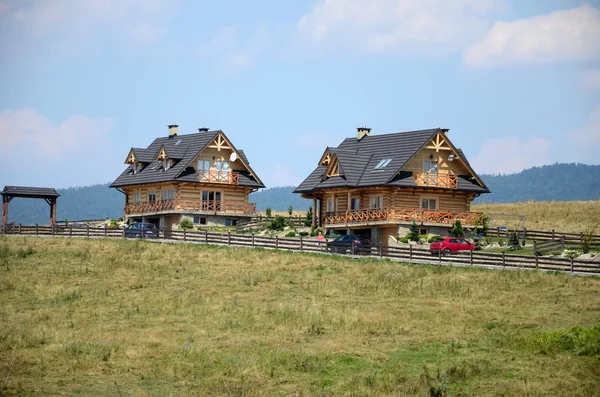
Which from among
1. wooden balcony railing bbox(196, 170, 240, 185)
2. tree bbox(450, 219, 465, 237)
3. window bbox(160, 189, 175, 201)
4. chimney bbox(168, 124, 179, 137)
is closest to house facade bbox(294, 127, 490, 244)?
tree bbox(450, 219, 465, 237)

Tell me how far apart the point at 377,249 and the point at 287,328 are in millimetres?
19820

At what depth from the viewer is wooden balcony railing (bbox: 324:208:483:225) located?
65.0 m

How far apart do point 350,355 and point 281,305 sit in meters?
8.26

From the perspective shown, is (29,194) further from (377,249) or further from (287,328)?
(287,328)

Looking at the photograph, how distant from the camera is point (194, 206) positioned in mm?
74250

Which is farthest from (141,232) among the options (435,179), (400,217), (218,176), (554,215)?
(554,215)

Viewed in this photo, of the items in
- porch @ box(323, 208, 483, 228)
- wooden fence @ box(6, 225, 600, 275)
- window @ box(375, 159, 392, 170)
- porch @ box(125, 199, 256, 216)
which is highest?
window @ box(375, 159, 392, 170)

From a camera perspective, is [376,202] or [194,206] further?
[194,206]

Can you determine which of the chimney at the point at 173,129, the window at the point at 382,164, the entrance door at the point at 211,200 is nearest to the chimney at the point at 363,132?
the window at the point at 382,164

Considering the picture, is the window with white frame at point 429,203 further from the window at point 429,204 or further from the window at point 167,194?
the window at point 167,194

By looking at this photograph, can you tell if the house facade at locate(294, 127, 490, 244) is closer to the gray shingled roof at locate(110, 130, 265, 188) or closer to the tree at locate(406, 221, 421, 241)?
the tree at locate(406, 221, 421, 241)

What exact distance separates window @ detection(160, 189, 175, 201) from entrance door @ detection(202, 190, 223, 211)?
2.49 meters

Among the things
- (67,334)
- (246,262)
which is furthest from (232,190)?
(67,334)

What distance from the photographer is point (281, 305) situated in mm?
39812
